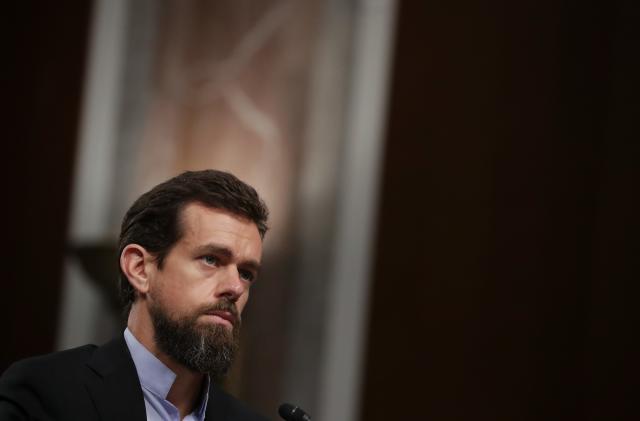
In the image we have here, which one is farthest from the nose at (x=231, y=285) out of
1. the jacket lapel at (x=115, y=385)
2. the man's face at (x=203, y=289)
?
the jacket lapel at (x=115, y=385)

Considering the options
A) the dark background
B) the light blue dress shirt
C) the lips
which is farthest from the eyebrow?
the dark background

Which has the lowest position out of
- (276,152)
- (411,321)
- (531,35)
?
(411,321)

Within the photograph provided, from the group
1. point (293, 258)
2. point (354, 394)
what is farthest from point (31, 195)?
point (354, 394)

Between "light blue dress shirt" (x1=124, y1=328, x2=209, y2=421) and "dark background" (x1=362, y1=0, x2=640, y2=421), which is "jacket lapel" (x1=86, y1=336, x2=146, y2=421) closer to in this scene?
"light blue dress shirt" (x1=124, y1=328, x2=209, y2=421)

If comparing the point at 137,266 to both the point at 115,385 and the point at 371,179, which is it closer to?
the point at 115,385

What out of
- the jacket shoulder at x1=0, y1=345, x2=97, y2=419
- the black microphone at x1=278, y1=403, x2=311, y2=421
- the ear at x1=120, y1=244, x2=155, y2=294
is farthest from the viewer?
the ear at x1=120, y1=244, x2=155, y2=294

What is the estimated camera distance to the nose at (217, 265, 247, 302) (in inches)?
85.7

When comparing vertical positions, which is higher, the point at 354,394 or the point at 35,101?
the point at 35,101

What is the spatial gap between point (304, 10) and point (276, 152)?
0.73 m

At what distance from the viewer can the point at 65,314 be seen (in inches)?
229

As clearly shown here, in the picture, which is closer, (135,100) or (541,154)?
(541,154)

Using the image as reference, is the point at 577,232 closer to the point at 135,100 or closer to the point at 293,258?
the point at 293,258

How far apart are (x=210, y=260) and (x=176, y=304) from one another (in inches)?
4.2

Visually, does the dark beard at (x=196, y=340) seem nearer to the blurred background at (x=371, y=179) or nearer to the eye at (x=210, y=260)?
the eye at (x=210, y=260)
